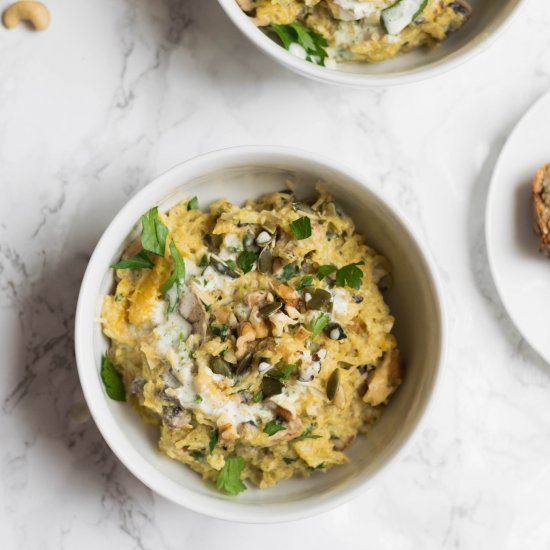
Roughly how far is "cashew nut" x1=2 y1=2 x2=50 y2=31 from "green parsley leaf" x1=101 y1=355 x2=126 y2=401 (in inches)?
40.0

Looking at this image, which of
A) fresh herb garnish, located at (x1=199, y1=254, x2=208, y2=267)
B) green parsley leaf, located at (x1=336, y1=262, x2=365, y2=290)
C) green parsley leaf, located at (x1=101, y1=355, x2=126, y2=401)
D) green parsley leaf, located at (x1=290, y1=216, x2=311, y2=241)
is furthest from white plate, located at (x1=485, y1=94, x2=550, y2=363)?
green parsley leaf, located at (x1=101, y1=355, x2=126, y2=401)

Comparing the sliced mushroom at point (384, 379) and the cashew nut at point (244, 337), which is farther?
the sliced mushroom at point (384, 379)

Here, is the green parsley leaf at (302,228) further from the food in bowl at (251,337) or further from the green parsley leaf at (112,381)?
the green parsley leaf at (112,381)

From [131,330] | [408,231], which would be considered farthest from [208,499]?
[408,231]

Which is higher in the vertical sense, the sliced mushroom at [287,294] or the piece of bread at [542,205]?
the piece of bread at [542,205]

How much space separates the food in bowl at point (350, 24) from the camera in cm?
223

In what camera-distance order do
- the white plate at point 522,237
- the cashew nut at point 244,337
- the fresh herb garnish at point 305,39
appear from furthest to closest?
1. the white plate at point 522,237
2. the fresh herb garnish at point 305,39
3. the cashew nut at point 244,337

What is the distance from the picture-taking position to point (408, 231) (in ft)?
6.97

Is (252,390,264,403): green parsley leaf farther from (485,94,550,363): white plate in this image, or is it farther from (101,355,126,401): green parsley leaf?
(485,94,550,363): white plate

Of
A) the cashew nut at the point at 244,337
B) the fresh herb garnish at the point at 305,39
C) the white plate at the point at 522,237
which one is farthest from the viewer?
the white plate at the point at 522,237

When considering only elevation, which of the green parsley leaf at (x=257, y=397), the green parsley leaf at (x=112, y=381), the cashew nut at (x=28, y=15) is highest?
the cashew nut at (x=28, y=15)

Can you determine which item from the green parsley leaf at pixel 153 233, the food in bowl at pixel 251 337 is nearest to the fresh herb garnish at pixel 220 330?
the food in bowl at pixel 251 337

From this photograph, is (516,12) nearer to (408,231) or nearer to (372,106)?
(372,106)

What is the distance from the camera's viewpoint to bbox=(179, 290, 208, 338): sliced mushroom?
6.79 ft
